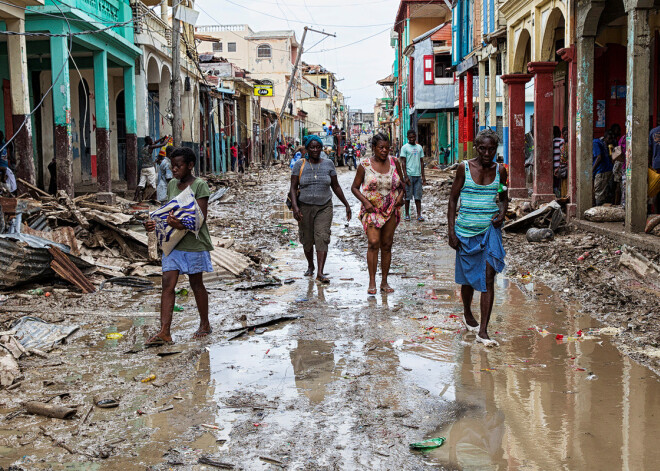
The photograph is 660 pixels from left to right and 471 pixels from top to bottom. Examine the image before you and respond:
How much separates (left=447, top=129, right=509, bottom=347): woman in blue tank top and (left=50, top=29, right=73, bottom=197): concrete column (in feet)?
36.1

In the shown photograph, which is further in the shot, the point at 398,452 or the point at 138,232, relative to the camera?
the point at 138,232

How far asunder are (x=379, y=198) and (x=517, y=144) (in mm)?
Result: 9811

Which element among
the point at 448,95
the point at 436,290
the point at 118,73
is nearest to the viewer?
the point at 436,290

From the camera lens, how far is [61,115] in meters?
14.8

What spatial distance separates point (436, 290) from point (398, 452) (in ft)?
14.4

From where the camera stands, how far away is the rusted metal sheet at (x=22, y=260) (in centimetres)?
755

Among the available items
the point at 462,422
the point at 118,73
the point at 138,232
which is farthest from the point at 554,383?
the point at 118,73

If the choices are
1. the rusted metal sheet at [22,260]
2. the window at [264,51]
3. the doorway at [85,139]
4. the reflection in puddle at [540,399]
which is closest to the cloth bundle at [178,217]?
the reflection in puddle at [540,399]

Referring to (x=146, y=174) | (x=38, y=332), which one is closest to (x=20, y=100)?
(x=146, y=174)

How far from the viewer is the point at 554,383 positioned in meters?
4.64

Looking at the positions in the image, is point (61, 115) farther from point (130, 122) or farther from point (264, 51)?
point (264, 51)

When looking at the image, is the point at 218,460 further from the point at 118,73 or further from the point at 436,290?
the point at 118,73

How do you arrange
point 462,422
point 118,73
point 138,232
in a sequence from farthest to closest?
1. point 118,73
2. point 138,232
3. point 462,422

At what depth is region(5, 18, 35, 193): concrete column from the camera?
12594 mm
